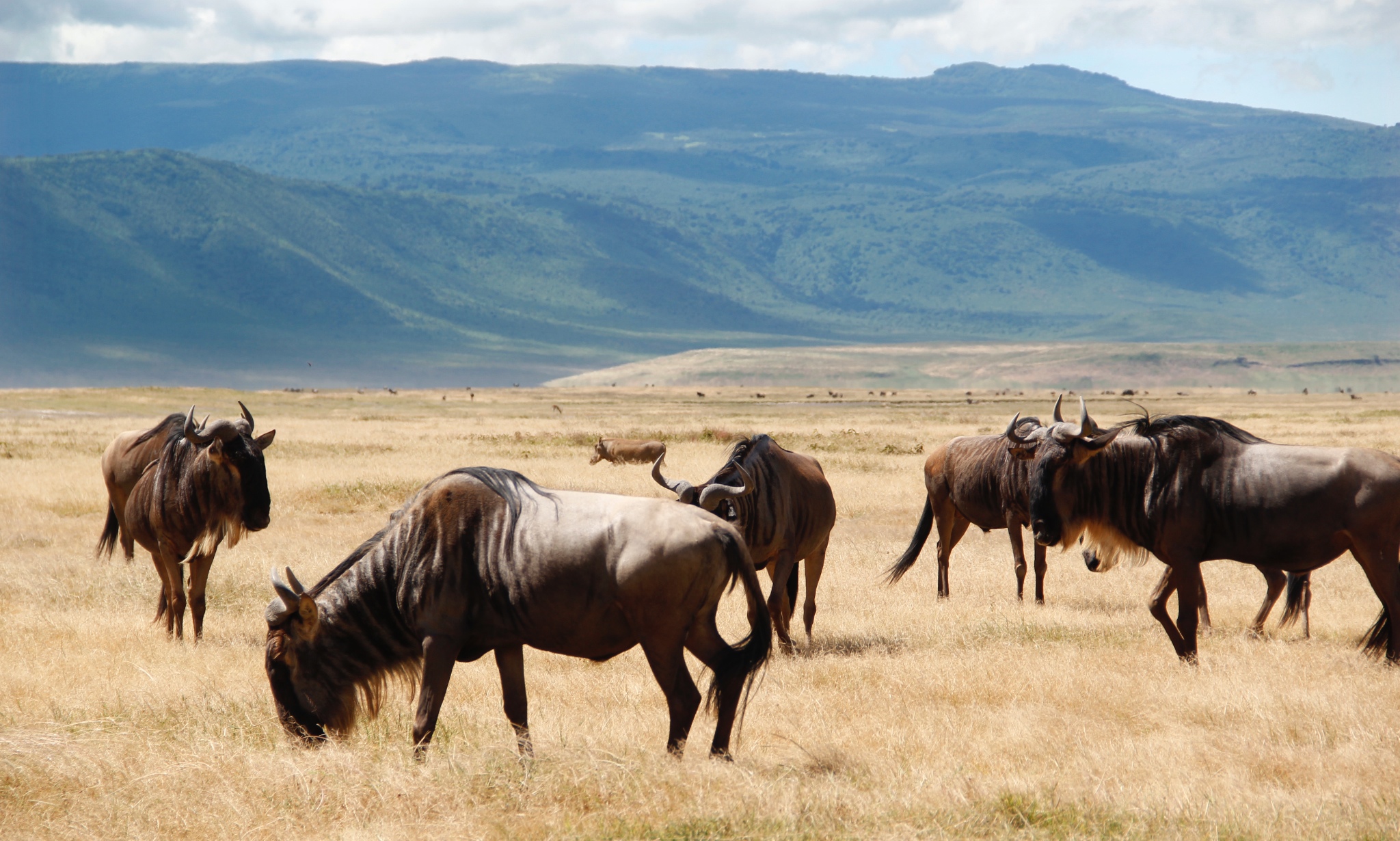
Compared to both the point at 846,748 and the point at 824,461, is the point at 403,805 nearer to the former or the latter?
the point at 846,748

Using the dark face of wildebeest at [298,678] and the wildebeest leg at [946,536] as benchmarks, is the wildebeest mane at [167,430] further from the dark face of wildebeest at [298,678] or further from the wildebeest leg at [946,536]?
the wildebeest leg at [946,536]

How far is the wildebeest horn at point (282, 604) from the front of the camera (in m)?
6.59

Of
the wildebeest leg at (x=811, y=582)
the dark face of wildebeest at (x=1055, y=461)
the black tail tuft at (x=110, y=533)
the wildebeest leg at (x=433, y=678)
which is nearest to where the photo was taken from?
the wildebeest leg at (x=433, y=678)

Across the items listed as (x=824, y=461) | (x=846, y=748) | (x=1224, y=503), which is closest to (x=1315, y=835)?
(x=846, y=748)

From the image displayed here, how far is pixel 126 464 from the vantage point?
39.6 ft

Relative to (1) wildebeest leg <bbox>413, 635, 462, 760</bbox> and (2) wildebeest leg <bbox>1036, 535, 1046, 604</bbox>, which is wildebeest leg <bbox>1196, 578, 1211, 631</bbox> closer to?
(2) wildebeest leg <bbox>1036, 535, 1046, 604</bbox>

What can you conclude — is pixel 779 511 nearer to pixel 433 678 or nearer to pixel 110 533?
pixel 433 678

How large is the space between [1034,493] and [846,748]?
3.27m

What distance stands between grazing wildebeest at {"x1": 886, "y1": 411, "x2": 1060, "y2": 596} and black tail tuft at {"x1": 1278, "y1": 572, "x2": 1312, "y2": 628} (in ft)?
7.74

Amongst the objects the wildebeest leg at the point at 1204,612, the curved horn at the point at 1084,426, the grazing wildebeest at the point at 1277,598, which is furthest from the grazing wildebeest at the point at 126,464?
the wildebeest leg at the point at 1204,612

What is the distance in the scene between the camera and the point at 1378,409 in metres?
52.4

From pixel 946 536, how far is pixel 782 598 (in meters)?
3.86

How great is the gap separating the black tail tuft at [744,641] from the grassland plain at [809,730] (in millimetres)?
460

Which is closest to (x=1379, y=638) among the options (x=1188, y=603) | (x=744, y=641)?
(x=1188, y=603)
